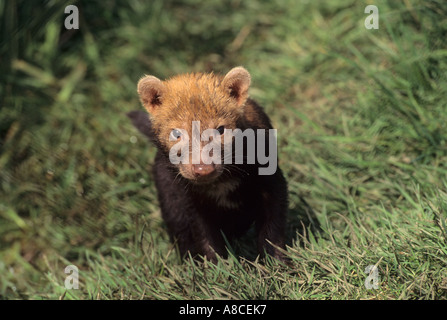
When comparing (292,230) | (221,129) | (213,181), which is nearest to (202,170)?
(221,129)

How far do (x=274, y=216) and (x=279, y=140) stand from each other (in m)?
1.62

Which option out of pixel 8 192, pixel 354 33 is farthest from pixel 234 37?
pixel 8 192

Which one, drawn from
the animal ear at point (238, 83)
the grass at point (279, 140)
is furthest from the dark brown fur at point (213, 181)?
the grass at point (279, 140)

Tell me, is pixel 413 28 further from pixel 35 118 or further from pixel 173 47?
pixel 35 118

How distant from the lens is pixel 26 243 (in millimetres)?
5641

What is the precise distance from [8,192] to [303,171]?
2.96 meters

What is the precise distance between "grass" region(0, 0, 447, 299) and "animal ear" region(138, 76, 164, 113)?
1110 millimetres

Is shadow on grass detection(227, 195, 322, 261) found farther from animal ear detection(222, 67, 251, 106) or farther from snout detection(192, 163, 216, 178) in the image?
animal ear detection(222, 67, 251, 106)

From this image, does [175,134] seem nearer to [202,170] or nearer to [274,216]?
[202,170]

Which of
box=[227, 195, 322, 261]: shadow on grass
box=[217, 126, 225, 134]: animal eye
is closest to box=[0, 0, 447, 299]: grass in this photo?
box=[227, 195, 322, 261]: shadow on grass

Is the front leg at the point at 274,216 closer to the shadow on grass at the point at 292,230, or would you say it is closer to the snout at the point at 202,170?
Result: the shadow on grass at the point at 292,230

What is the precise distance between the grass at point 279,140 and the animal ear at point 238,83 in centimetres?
106

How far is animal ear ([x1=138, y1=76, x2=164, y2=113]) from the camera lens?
399 cm

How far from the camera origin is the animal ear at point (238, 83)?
13.0ft
